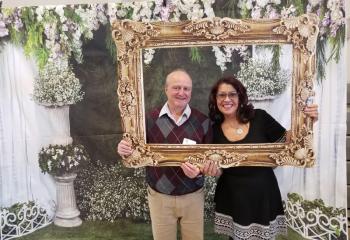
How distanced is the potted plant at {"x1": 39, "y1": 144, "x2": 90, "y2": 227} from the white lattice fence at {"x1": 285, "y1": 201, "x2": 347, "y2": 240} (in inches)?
37.7

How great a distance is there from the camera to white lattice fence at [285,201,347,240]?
146 centimetres

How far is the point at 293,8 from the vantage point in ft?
4.56

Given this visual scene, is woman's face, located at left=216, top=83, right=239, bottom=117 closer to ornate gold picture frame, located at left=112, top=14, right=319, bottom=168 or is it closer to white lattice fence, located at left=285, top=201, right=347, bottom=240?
ornate gold picture frame, located at left=112, top=14, right=319, bottom=168

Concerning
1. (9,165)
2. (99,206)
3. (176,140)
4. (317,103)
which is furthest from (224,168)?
(9,165)

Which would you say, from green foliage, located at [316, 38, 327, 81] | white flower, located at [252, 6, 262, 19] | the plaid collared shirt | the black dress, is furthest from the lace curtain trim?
white flower, located at [252, 6, 262, 19]

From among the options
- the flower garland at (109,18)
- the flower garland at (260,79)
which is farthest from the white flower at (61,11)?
the flower garland at (260,79)

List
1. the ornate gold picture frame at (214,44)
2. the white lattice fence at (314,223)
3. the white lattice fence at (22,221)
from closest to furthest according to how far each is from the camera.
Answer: the ornate gold picture frame at (214,44)
the white lattice fence at (314,223)
the white lattice fence at (22,221)

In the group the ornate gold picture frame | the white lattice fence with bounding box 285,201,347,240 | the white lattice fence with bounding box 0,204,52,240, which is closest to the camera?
the ornate gold picture frame

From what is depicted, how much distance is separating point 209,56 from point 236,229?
0.75 metres

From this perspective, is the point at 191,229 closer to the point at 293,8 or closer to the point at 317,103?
the point at 317,103

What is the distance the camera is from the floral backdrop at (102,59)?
140cm

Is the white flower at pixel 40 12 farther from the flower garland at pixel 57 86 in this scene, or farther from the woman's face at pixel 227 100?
the woman's face at pixel 227 100

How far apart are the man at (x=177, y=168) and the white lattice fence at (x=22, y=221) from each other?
51cm

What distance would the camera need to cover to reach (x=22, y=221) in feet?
5.20
